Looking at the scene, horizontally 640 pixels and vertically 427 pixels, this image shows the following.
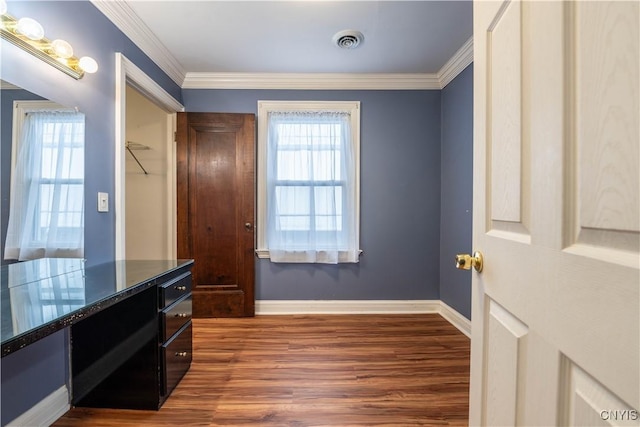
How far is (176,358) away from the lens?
Answer: 5.36 feet

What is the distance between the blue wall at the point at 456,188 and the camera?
7.71 ft

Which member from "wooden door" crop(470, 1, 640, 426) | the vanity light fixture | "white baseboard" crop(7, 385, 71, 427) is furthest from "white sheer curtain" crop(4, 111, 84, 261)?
"wooden door" crop(470, 1, 640, 426)

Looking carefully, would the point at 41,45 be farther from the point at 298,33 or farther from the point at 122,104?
the point at 298,33

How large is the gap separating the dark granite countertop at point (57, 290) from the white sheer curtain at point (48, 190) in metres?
0.09

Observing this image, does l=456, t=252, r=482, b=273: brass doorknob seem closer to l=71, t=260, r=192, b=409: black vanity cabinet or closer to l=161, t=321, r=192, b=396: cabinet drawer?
l=71, t=260, r=192, b=409: black vanity cabinet

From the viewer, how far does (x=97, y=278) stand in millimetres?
1289

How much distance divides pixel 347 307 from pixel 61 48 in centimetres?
285

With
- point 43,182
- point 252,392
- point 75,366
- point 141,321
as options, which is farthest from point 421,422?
point 43,182

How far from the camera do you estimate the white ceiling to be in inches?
73.1

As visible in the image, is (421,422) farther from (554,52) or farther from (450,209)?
(450,209)

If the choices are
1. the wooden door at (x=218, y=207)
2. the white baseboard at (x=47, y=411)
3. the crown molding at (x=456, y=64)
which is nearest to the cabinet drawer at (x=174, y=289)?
the white baseboard at (x=47, y=411)

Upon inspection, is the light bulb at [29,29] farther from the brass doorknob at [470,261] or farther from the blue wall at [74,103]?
the brass doorknob at [470,261]

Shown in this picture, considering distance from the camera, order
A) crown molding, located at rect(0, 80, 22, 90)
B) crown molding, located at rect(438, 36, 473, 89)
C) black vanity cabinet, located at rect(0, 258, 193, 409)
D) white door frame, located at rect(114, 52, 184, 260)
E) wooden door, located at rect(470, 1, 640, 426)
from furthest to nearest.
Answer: crown molding, located at rect(438, 36, 473, 89) < white door frame, located at rect(114, 52, 184, 260) < black vanity cabinet, located at rect(0, 258, 193, 409) < crown molding, located at rect(0, 80, 22, 90) < wooden door, located at rect(470, 1, 640, 426)

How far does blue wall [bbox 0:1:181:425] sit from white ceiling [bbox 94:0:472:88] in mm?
192
